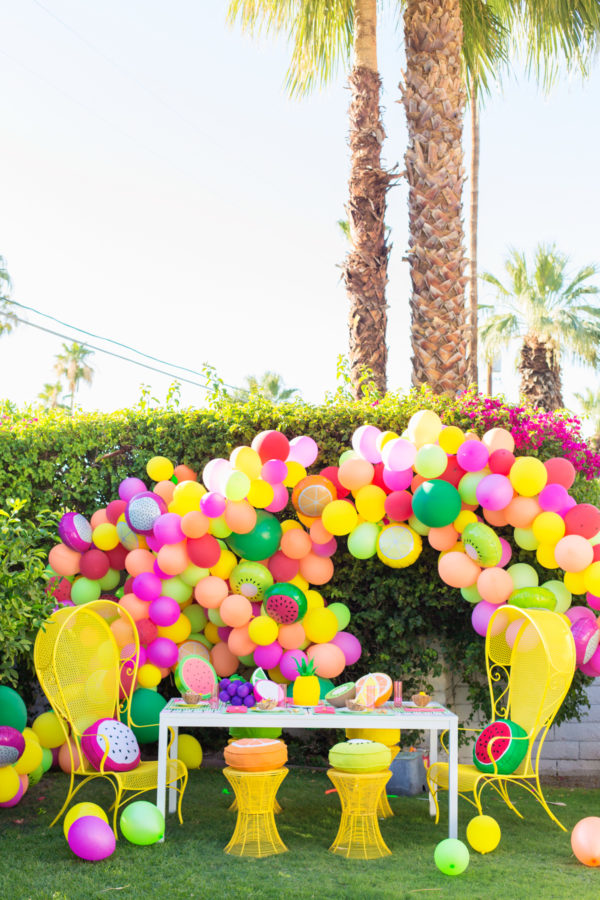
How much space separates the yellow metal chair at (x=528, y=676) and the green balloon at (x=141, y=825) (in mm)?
1687

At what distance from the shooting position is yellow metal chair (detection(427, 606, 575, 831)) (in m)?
4.79

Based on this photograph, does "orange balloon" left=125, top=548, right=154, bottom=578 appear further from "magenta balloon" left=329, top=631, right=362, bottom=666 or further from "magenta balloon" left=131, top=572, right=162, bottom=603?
"magenta balloon" left=329, top=631, right=362, bottom=666

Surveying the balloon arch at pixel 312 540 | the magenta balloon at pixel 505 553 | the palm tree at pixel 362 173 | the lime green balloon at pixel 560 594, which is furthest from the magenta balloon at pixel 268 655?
the palm tree at pixel 362 173

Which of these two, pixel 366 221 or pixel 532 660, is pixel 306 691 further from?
pixel 366 221

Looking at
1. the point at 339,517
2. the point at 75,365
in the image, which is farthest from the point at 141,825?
the point at 75,365

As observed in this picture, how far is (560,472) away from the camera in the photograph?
228 inches

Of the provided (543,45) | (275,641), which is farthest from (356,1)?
(275,641)

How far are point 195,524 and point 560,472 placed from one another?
2569 millimetres

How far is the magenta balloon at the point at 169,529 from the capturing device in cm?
584

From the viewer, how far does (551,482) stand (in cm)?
583

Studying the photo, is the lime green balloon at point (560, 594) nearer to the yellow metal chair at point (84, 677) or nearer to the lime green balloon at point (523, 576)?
the lime green balloon at point (523, 576)

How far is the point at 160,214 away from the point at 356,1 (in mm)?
8606

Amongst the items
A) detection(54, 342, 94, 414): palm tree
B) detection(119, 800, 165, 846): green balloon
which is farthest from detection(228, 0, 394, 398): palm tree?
detection(54, 342, 94, 414): palm tree

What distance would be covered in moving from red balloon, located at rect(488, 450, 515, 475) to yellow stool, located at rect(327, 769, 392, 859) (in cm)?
218
